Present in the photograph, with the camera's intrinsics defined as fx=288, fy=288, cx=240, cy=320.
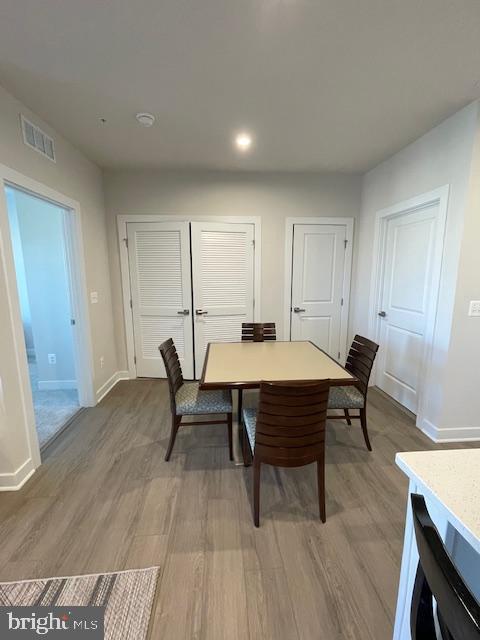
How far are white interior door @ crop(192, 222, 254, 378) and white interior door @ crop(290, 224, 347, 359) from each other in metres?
0.60

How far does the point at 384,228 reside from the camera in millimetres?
3195

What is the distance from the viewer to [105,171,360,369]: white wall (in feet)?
11.2

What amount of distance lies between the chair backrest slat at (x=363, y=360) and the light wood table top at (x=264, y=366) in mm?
242

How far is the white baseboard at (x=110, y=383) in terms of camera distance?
3.18m

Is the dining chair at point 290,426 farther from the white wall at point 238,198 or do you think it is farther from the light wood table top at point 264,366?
the white wall at point 238,198

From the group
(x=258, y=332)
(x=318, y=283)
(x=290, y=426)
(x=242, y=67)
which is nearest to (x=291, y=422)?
(x=290, y=426)

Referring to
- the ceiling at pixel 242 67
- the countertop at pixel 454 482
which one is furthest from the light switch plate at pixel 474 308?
the countertop at pixel 454 482

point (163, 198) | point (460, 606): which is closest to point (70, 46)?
point (163, 198)

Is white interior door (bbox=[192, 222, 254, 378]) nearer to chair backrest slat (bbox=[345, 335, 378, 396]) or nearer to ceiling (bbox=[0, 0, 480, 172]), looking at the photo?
ceiling (bbox=[0, 0, 480, 172])

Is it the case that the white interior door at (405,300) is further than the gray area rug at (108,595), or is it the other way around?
the white interior door at (405,300)

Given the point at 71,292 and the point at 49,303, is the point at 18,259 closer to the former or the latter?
the point at 49,303

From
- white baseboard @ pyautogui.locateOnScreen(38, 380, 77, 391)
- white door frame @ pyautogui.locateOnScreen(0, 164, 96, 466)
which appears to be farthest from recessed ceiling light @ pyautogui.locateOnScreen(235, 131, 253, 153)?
white baseboard @ pyautogui.locateOnScreen(38, 380, 77, 391)

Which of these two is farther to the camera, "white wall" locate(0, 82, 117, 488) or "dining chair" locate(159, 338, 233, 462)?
"dining chair" locate(159, 338, 233, 462)

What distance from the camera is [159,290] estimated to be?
141 inches
